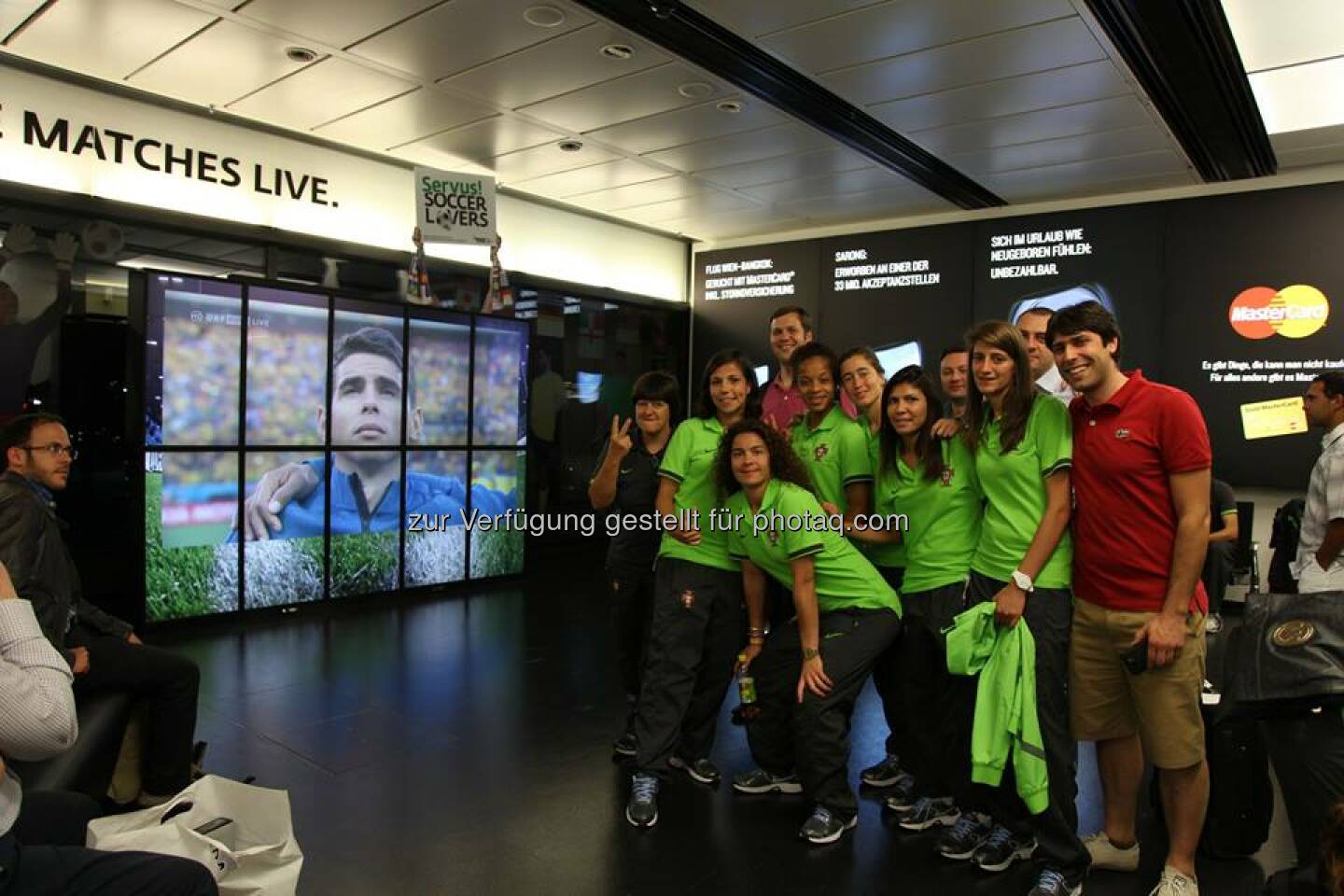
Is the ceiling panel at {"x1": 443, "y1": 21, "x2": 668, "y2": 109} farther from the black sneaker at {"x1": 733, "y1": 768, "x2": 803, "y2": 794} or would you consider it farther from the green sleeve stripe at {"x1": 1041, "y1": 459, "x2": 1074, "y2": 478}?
the black sneaker at {"x1": 733, "y1": 768, "x2": 803, "y2": 794}

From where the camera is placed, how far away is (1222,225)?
261 inches

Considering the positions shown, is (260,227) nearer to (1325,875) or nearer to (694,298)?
(694,298)

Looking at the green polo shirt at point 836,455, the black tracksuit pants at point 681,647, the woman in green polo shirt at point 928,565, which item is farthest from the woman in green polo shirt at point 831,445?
the black tracksuit pants at point 681,647

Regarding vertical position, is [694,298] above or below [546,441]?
above

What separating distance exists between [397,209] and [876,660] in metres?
5.67

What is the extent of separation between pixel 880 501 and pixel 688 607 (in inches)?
31.4

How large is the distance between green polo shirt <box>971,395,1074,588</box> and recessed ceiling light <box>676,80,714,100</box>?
11.1 feet

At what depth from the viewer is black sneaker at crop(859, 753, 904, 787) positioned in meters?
3.38

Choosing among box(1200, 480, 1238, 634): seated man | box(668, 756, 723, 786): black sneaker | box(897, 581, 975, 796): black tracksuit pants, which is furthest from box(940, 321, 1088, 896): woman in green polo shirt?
box(1200, 480, 1238, 634): seated man

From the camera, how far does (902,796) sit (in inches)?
125

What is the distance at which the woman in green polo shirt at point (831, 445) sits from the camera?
10.4ft

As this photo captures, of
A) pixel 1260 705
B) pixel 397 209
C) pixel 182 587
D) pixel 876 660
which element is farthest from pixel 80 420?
pixel 1260 705

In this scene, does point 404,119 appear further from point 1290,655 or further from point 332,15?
point 1290,655

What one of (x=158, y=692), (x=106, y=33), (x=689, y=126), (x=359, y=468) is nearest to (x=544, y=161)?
(x=689, y=126)
